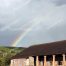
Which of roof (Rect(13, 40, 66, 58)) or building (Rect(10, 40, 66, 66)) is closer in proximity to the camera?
roof (Rect(13, 40, 66, 58))

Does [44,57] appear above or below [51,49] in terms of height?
below

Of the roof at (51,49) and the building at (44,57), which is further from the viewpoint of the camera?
the building at (44,57)

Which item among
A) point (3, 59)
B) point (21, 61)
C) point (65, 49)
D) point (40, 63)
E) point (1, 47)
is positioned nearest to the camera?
point (65, 49)

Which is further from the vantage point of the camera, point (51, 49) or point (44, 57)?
point (51, 49)

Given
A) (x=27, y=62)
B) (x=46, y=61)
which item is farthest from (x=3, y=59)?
(x=46, y=61)

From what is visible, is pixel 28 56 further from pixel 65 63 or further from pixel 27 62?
pixel 65 63

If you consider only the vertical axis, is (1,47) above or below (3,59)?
above

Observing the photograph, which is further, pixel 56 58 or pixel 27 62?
pixel 27 62

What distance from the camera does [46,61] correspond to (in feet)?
140

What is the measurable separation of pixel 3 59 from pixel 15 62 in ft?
31.0

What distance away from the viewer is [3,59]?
192 ft

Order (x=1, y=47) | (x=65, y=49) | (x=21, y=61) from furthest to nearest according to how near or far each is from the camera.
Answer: (x=1, y=47), (x=21, y=61), (x=65, y=49)

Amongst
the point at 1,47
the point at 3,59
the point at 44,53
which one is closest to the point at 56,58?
the point at 44,53

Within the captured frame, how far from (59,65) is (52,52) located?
7.32ft
